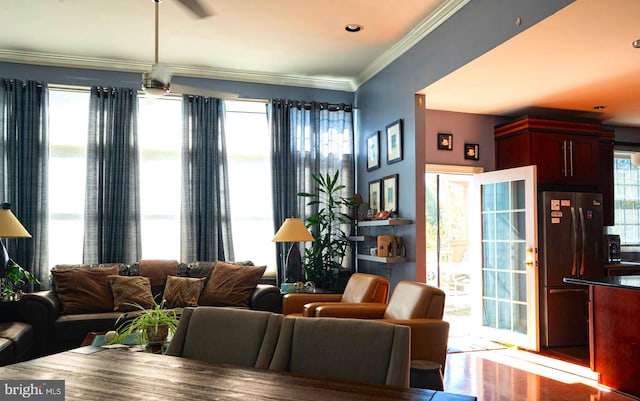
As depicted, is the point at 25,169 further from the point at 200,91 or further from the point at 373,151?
the point at 373,151

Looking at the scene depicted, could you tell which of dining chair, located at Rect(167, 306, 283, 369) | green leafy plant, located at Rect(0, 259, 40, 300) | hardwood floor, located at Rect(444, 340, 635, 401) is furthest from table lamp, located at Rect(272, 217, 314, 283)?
dining chair, located at Rect(167, 306, 283, 369)

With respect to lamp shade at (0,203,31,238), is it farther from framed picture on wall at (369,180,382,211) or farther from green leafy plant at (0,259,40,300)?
framed picture on wall at (369,180,382,211)

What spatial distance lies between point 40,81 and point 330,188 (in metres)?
3.35

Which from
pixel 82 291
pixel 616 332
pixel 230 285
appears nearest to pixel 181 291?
pixel 230 285

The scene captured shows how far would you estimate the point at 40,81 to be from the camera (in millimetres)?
5328

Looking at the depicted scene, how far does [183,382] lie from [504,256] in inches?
184

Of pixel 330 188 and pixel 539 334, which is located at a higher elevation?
pixel 330 188

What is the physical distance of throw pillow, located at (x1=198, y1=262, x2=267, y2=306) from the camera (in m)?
4.92

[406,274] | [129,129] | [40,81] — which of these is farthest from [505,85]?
[40,81]

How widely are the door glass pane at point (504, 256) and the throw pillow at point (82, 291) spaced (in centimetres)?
398

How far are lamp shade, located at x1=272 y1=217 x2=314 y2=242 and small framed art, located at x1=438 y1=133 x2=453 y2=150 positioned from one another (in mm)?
1851

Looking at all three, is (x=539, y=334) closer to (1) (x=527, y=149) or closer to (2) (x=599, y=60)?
(1) (x=527, y=149)

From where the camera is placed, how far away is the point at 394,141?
5148 millimetres

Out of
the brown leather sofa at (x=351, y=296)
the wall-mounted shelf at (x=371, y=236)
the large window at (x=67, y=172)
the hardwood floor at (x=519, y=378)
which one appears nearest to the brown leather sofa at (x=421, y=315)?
the brown leather sofa at (x=351, y=296)
